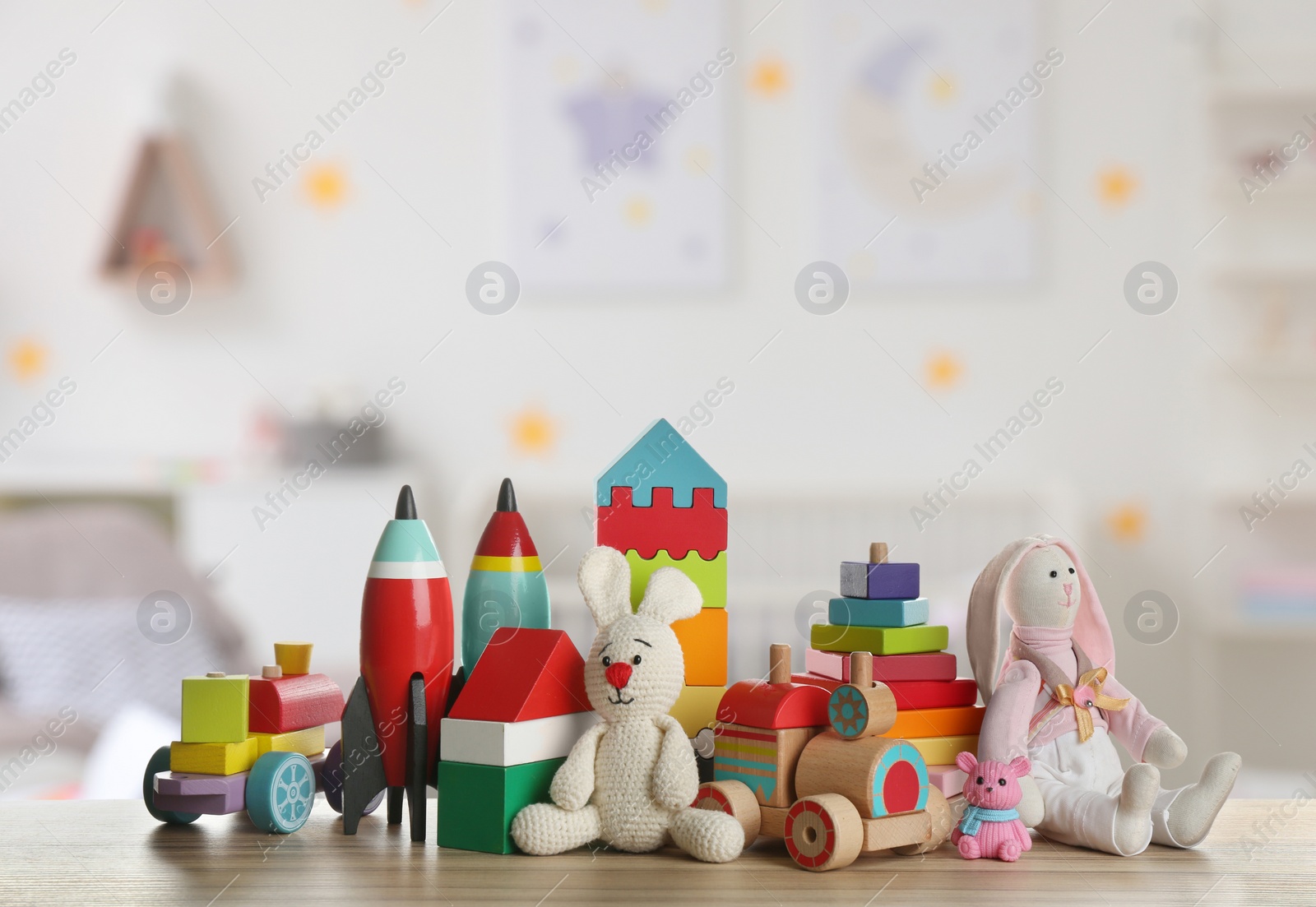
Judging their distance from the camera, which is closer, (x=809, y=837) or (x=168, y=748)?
(x=809, y=837)

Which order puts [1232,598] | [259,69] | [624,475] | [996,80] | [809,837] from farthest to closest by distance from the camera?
[259,69], [996,80], [1232,598], [624,475], [809,837]

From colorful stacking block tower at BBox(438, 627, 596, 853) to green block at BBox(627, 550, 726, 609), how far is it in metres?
0.07

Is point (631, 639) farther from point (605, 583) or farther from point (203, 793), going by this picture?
point (203, 793)

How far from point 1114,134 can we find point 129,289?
2.43 m

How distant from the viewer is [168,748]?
2.85 feet

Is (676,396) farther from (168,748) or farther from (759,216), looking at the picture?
(168,748)

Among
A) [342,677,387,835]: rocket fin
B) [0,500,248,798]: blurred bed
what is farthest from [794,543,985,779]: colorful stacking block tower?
[0,500,248,798]: blurred bed

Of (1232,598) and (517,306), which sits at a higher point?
(517,306)

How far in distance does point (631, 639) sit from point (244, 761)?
1.00 feet

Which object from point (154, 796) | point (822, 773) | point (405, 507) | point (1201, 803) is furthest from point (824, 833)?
point (154, 796)

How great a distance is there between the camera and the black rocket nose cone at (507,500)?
0.88 meters

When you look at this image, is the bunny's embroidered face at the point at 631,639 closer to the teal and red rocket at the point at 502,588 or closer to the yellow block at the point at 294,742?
the teal and red rocket at the point at 502,588

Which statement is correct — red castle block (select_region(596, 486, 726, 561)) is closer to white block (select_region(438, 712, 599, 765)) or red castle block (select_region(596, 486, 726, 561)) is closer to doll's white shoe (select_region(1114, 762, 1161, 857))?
white block (select_region(438, 712, 599, 765))

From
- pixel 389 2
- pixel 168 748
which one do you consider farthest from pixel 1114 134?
pixel 168 748
